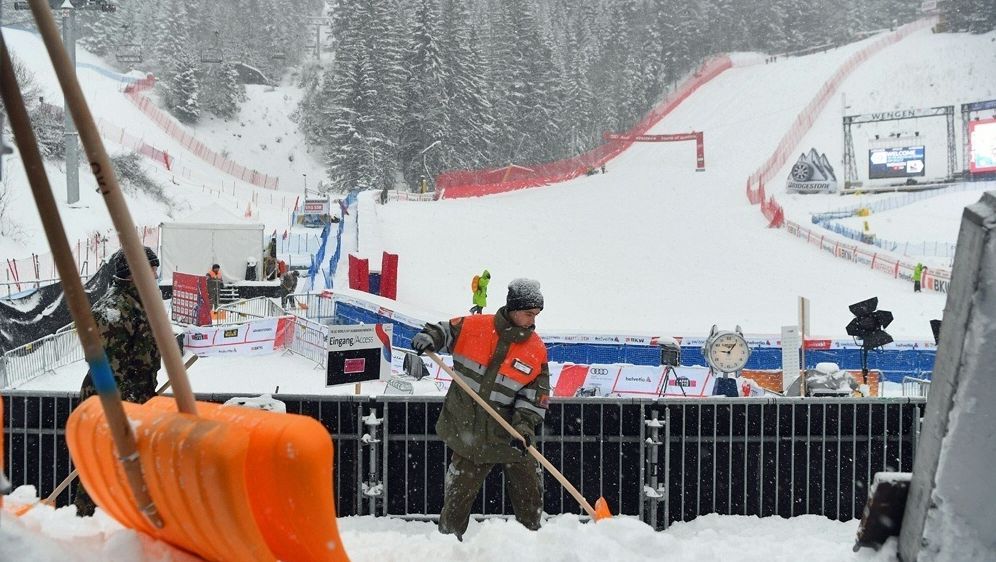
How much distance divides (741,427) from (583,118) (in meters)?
78.1

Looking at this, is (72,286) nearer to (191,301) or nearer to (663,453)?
(663,453)

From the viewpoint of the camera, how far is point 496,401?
5.25 metres

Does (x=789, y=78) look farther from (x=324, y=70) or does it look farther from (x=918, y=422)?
(x=918, y=422)

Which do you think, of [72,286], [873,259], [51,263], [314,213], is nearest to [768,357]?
[72,286]

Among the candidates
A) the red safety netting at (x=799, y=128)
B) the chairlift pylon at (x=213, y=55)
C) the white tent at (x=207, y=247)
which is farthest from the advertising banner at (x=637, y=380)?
the chairlift pylon at (x=213, y=55)

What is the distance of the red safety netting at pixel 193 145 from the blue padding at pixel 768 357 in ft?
191

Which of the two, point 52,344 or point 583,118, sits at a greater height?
point 583,118

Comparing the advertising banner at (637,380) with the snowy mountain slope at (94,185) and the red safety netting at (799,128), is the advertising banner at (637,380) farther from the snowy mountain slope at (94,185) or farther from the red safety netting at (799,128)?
the red safety netting at (799,128)

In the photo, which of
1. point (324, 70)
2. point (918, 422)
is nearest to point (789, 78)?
point (324, 70)

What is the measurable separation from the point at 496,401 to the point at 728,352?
282 inches

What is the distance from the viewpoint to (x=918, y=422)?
6320mm

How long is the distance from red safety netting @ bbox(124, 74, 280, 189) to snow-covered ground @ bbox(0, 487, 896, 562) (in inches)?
2744

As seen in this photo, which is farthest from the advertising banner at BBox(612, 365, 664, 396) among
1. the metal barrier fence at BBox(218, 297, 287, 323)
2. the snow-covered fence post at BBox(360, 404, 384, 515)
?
the snow-covered fence post at BBox(360, 404, 384, 515)

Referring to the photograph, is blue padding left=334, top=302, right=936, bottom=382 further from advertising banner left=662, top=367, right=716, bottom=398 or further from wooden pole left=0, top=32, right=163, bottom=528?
wooden pole left=0, top=32, right=163, bottom=528
